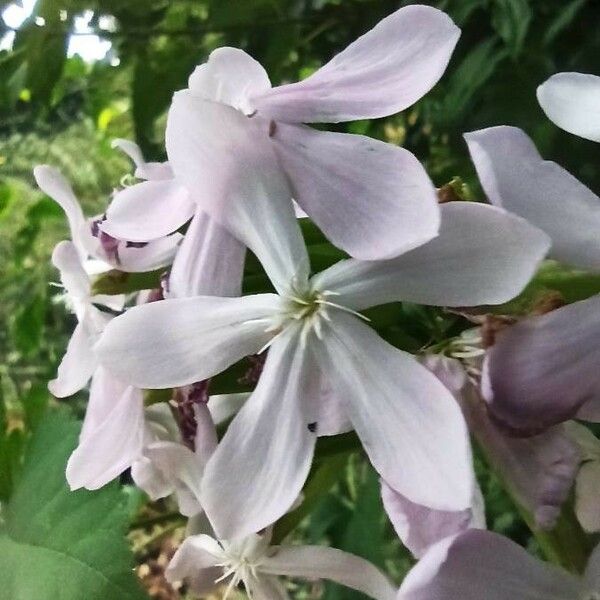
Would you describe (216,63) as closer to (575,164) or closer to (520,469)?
(520,469)

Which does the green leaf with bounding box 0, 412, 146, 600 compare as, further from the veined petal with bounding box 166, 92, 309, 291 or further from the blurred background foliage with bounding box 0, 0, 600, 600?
the veined petal with bounding box 166, 92, 309, 291

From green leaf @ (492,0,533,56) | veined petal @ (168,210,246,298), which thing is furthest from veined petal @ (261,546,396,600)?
green leaf @ (492,0,533,56)

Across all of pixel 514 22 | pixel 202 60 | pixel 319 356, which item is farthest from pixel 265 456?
pixel 202 60

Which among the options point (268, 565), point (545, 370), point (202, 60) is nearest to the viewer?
point (545, 370)

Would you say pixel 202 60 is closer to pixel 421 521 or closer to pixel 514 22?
pixel 514 22

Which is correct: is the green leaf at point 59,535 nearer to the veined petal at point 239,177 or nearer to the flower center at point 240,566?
the flower center at point 240,566

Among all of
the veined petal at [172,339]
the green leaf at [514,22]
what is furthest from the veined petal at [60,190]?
the green leaf at [514,22]

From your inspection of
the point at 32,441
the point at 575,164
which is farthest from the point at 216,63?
the point at 575,164
